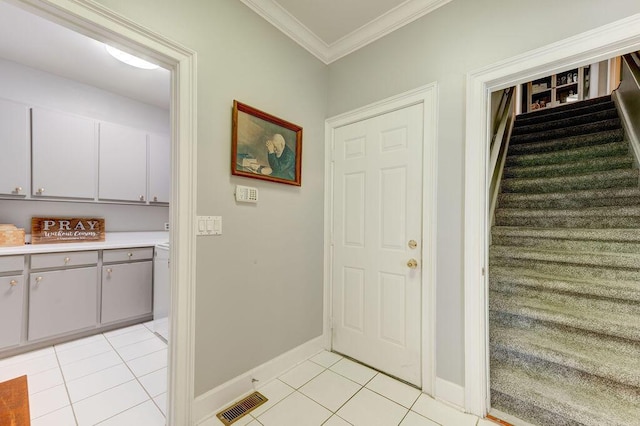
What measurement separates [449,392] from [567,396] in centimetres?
65

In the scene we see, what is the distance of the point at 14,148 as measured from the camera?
95.9 inches

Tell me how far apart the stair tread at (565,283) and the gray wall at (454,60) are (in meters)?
1.02

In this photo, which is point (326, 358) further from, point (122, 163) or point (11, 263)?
point (122, 163)

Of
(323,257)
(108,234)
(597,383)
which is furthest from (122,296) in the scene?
(597,383)

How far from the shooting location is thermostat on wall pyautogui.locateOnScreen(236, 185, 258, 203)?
69.6 inches

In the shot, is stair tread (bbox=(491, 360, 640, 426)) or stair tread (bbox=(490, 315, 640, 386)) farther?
stair tread (bbox=(490, 315, 640, 386))

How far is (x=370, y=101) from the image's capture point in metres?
2.16

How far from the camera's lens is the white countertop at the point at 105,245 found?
2.29 metres

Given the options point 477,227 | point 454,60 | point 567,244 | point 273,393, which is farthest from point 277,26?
point 567,244

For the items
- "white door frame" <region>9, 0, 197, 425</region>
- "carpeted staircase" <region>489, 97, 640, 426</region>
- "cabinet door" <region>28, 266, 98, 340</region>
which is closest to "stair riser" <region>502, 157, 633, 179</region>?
"carpeted staircase" <region>489, 97, 640, 426</region>

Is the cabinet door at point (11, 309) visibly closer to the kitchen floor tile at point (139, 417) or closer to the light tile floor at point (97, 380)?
the light tile floor at point (97, 380)

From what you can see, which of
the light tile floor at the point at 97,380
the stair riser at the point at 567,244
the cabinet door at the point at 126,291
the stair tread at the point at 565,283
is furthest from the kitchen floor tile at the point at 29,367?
the stair riser at the point at 567,244

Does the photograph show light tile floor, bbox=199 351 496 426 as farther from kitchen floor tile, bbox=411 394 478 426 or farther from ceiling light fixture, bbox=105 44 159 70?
ceiling light fixture, bbox=105 44 159 70

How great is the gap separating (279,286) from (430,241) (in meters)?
1.19
